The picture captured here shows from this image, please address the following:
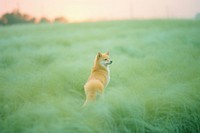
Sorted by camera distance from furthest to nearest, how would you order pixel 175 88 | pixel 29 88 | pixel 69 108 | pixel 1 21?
pixel 1 21, pixel 29 88, pixel 175 88, pixel 69 108

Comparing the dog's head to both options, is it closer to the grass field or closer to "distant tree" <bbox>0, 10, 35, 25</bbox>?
the grass field

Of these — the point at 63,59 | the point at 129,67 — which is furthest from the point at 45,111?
the point at 63,59

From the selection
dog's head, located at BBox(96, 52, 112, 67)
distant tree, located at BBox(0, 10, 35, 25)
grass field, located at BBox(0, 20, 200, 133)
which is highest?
distant tree, located at BBox(0, 10, 35, 25)

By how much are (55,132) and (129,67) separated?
334cm

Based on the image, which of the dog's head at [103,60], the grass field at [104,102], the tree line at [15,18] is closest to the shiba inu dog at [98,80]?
the dog's head at [103,60]

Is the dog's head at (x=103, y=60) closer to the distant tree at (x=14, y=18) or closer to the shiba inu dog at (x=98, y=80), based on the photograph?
the shiba inu dog at (x=98, y=80)

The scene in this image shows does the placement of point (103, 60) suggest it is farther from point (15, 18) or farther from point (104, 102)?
point (15, 18)

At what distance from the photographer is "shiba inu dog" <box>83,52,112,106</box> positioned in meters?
3.56

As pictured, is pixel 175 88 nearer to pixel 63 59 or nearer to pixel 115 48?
pixel 63 59

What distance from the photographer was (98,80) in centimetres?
390

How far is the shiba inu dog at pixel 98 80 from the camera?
140 inches

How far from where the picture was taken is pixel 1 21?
30.2 m

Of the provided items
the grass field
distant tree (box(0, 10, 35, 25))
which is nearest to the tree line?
distant tree (box(0, 10, 35, 25))

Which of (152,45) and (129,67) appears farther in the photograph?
(152,45)
